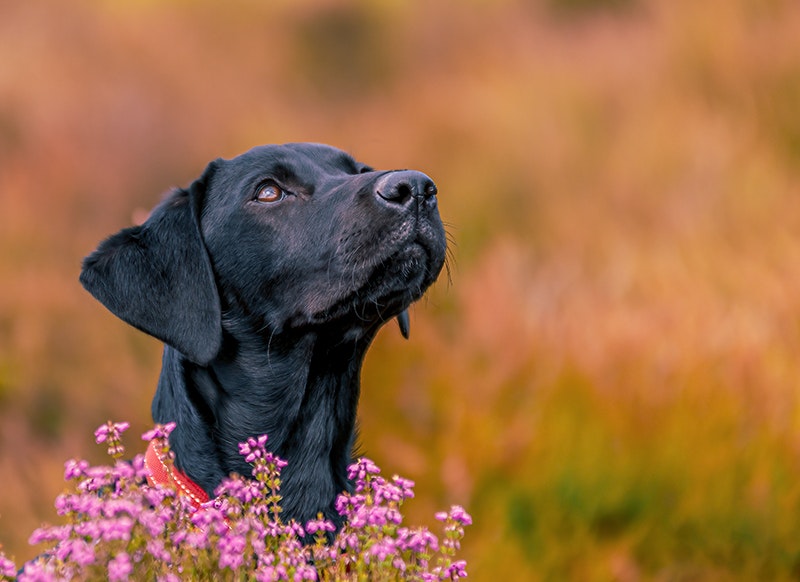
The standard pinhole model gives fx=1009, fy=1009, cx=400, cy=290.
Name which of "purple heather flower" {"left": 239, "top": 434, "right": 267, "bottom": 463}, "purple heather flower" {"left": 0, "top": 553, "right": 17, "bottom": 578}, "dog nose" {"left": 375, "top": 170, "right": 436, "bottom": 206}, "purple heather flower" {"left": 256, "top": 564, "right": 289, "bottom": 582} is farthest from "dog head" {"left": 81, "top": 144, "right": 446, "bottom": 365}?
"purple heather flower" {"left": 256, "top": 564, "right": 289, "bottom": 582}

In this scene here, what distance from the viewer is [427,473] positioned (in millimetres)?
5000

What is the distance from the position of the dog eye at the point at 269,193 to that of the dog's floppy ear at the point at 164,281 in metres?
0.24

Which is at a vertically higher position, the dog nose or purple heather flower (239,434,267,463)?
the dog nose

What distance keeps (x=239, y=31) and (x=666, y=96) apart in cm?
515

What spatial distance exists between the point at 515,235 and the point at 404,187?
15.1 ft

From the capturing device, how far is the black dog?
311cm

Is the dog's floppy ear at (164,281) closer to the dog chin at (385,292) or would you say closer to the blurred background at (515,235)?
the dog chin at (385,292)

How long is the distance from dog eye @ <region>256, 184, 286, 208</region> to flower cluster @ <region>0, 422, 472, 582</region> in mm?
1219

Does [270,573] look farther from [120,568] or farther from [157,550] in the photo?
[120,568]

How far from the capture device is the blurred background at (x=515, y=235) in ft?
16.1

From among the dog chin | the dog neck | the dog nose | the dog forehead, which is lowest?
the dog neck

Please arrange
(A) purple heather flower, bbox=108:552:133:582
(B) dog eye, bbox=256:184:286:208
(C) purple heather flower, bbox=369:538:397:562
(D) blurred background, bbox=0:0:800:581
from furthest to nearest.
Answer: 1. (D) blurred background, bbox=0:0:800:581
2. (B) dog eye, bbox=256:184:286:208
3. (C) purple heather flower, bbox=369:538:397:562
4. (A) purple heather flower, bbox=108:552:133:582

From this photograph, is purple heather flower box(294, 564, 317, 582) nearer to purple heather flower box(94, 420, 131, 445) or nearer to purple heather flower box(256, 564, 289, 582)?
purple heather flower box(256, 564, 289, 582)

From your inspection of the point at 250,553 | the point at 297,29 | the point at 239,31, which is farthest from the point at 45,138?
the point at 250,553
